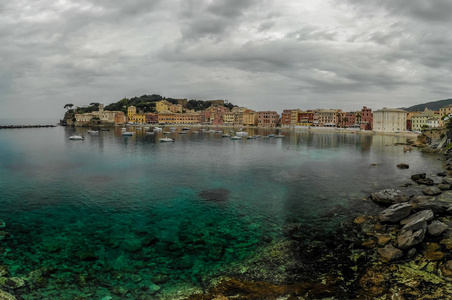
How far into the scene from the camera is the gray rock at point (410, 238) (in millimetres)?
13432

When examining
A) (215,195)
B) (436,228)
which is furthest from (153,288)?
(436,228)

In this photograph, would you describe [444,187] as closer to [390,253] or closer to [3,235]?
[390,253]

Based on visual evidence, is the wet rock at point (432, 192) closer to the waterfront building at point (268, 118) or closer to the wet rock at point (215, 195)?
the wet rock at point (215, 195)

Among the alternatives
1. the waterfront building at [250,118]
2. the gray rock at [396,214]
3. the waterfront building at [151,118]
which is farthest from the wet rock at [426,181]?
the waterfront building at [151,118]

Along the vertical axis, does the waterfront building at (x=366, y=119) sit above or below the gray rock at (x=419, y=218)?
above

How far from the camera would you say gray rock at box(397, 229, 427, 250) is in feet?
44.1

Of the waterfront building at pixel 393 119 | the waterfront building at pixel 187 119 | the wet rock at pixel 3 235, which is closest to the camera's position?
the wet rock at pixel 3 235

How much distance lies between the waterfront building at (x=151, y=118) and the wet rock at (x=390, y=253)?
17460 centimetres

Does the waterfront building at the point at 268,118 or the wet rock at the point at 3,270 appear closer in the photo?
the wet rock at the point at 3,270

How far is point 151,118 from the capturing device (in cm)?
17912

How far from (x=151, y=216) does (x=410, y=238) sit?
1450 centimetres

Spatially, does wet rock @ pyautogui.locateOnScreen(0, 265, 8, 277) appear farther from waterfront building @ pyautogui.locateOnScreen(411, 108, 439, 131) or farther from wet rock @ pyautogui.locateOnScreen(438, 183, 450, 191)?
waterfront building @ pyautogui.locateOnScreen(411, 108, 439, 131)

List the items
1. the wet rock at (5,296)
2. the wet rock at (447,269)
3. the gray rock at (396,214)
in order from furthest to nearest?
the gray rock at (396,214), the wet rock at (447,269), the wet rock at (5,296)

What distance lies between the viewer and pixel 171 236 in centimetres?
1579
